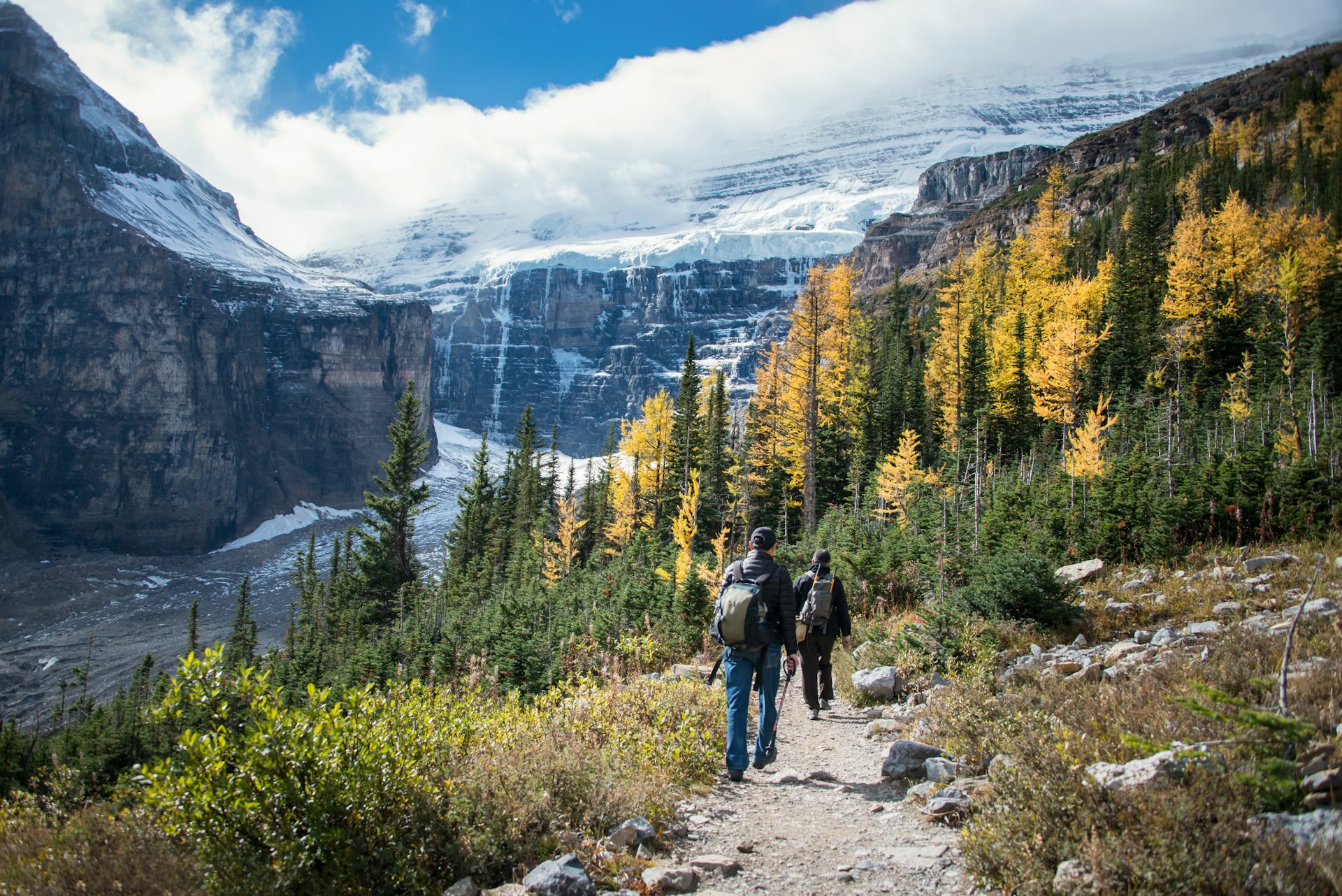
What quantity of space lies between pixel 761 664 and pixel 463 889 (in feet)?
9.38

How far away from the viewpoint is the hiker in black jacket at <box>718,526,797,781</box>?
18.0 feet

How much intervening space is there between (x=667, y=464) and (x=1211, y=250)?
96.3 feet

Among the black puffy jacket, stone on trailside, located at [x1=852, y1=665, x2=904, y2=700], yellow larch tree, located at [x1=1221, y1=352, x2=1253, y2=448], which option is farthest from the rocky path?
yellow larch tree, located at [x1=1221, y1=352, x2=1253, y2=448]

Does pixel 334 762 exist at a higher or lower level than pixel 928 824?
higher

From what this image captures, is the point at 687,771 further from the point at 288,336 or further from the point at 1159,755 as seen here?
the point at 288,336

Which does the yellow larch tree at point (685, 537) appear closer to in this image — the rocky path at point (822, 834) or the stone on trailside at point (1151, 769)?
the rocky path at point (822, 834)

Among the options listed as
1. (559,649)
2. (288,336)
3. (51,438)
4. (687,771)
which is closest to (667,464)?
(559,649)

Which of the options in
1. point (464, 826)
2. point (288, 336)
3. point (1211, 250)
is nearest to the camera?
point (464, 826)

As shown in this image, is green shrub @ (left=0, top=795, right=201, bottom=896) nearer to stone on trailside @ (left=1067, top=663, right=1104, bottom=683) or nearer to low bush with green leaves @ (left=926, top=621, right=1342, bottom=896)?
low bush with green leaves @ (left=926, top=621, right=1342, bottom=896)

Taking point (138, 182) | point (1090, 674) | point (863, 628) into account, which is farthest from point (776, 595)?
point (138, 182)

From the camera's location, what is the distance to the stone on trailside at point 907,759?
16.9 ft

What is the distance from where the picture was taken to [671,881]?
3.54 m

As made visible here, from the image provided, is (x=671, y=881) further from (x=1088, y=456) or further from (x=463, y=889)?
(x=1088, y=456)

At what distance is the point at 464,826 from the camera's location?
147 inches
